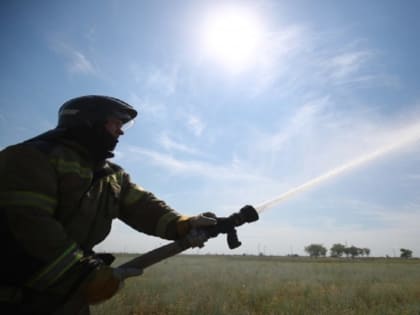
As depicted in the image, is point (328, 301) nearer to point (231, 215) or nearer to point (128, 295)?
point (128, 295)

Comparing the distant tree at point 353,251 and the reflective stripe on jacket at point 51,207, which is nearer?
the reflective stripe on jacket at point 51,207

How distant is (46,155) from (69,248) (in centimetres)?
64

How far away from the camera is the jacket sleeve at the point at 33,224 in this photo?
5.68ft

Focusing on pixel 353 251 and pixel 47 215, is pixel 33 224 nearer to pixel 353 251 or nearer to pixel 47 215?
pixel 47 215

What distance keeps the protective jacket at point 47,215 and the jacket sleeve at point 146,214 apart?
0.45m

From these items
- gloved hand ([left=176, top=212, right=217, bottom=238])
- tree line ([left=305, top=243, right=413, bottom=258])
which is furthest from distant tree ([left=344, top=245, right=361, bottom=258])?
gloved hand ([left=176, top=212, right=217, bottom=238])

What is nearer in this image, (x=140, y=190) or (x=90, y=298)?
(x=90, y=298)

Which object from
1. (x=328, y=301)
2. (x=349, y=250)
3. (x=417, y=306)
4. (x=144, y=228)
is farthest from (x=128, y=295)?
(x=349, y=250)

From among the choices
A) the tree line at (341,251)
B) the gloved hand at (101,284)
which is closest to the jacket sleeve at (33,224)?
the gloved hand at (101,284)

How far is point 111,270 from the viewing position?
1.86 m

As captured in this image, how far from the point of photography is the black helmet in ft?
7.89

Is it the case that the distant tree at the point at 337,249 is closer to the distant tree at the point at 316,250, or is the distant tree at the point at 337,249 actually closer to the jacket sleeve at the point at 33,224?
the distant tree at the point at 316,250

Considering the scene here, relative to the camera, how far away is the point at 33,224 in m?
1.74

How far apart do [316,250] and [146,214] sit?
14041 cm
